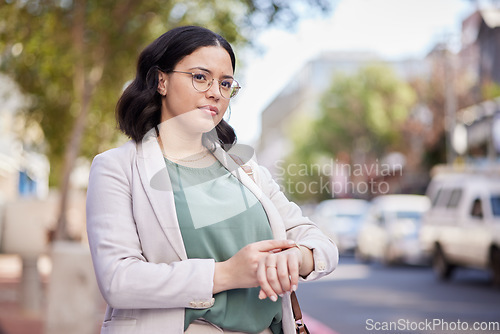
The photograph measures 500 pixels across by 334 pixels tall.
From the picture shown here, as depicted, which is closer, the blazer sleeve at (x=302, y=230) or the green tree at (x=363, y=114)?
the blazer sleeve at (x=302, y=230)

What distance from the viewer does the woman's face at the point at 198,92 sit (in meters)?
2.19

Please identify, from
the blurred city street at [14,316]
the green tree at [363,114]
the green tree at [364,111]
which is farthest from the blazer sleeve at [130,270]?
the green tree at [364,111]

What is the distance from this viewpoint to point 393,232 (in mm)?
21422

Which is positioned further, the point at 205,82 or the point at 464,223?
the point at 464,223

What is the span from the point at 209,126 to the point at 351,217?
27395mm

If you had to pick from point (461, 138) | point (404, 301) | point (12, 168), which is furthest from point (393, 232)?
point (12, 168)

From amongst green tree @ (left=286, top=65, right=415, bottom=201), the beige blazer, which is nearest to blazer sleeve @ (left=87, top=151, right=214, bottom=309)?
the beige blazer

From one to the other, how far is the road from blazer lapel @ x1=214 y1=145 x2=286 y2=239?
5.61 meters

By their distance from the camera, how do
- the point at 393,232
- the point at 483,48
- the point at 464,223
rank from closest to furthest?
1. the point at 464,223
2. the point at 393,232
3. the point at 483,48

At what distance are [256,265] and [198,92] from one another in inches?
19.5

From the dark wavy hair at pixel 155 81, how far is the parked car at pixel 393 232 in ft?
59.2

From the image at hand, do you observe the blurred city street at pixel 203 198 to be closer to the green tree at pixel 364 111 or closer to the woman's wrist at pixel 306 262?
the woman's wrist at pixel 306 262

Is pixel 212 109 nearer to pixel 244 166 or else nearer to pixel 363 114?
pixel 244 166

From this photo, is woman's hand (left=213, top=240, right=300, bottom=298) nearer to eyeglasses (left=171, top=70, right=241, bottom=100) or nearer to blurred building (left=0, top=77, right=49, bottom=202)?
eyeglasses (left=171, top=70, right=241, bottom=100)
